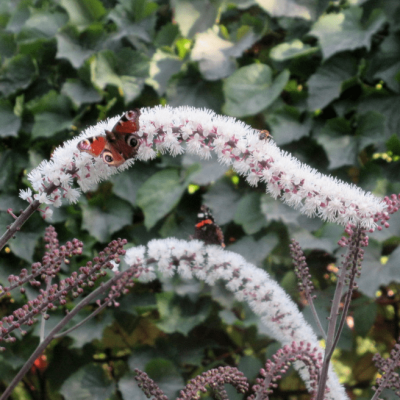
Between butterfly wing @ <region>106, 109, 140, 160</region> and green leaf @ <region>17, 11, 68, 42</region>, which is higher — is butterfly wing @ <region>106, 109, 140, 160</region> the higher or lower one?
the lower one

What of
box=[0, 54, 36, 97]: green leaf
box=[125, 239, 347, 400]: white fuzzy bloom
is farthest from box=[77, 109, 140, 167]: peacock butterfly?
box=[0, 54, 36, 97]: green leaf

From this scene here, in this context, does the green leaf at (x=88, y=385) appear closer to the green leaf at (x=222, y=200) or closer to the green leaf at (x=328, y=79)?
the green leaf at (x=222, y=200)

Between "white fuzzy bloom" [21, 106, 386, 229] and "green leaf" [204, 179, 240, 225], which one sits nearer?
"white fuzzy bloom" [21, 106, 386, 229]

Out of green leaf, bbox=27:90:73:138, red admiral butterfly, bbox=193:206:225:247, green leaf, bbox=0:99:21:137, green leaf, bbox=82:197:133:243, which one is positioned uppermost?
green leaf, bbox=27:90:73:138

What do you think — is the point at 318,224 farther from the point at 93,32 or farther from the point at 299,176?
the point at 93,32

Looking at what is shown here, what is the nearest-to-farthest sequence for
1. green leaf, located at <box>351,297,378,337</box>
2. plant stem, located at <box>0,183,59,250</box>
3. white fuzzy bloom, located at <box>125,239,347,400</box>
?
plant stem, located at <box>0,183,59,250</box>
white fuzzy bloom, located at <box>125,239,347,400</box>
green leaf, located at <box>351,297,378,337</box>

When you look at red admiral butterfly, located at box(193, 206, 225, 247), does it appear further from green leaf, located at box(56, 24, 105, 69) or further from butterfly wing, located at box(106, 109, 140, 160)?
green leaf, located at box(56, 24, 105, 69)

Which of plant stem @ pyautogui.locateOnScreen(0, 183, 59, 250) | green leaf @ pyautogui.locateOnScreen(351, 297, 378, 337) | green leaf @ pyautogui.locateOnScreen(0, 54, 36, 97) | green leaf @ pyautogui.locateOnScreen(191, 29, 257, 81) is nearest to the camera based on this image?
plant stem @ pyautogui.locateOnScreen(0, 183, 59, 250)
